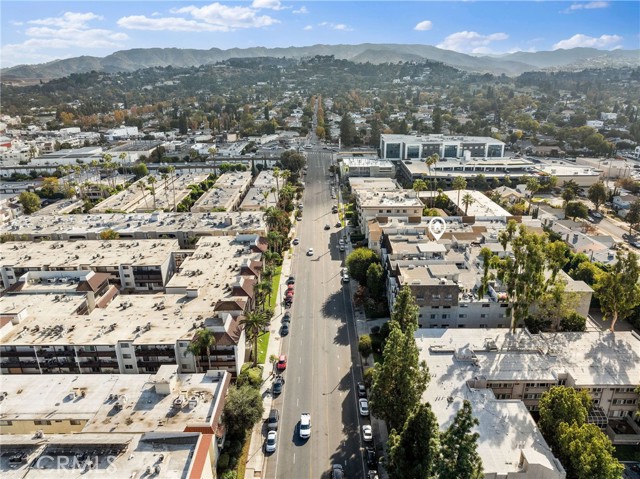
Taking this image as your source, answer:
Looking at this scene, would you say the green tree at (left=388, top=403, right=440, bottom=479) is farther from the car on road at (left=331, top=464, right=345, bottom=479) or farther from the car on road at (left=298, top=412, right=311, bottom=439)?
the car on road at (left=298, top=412, right=311, bottom=439)

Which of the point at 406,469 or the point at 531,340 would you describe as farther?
the point at 531,340

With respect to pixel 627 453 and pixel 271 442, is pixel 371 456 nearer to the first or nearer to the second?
pixel 271 442

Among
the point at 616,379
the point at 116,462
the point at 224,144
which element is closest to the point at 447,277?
the point at 616,379

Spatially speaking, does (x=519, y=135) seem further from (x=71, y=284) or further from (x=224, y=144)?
(x=71, y=284)

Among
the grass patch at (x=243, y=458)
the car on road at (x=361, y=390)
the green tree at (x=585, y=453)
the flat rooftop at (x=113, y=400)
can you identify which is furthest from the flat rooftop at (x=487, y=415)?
the flat rooftop at (x=113, y=400)

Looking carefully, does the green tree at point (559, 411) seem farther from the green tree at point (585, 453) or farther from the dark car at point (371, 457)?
the dark car at point (371, 457)

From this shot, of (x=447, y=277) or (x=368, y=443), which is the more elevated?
(x=447, y=277)

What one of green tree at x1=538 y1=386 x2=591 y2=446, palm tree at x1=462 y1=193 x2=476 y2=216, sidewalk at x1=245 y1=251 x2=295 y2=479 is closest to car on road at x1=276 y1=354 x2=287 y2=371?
sidewalk at x1=245 y1=251 x2=295 y2=479
